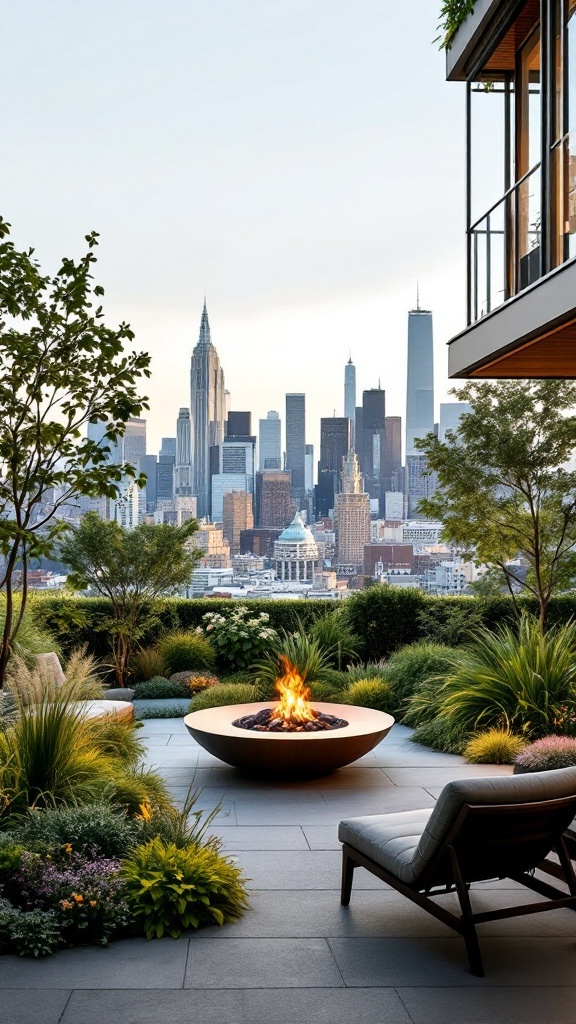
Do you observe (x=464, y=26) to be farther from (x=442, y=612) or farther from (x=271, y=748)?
(x=442, y=612)

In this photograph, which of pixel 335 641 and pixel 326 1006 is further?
pixel 335 641

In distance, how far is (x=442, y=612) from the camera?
13.0m

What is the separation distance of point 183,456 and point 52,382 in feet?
58.7

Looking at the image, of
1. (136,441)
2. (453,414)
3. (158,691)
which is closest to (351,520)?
(136,441)

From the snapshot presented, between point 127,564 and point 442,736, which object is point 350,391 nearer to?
point 127,564

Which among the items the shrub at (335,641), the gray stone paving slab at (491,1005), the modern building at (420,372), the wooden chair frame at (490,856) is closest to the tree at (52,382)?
the wooden chair frame at (490,856)

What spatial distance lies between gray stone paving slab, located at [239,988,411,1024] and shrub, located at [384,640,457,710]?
6398mm

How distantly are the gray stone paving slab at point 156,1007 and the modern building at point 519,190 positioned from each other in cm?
407

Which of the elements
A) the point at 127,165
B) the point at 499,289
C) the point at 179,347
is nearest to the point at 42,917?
the point at 499,289

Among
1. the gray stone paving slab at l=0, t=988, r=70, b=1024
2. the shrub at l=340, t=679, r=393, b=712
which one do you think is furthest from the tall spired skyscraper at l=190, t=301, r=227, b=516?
the gray stone paving slab at l=0, t=988, r=70, b=1024

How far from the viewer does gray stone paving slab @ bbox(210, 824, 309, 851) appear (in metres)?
5.84

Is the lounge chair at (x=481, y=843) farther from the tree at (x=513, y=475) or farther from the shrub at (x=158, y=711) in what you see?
the tree at (x=513, y=475)

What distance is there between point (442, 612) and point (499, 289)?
19.5ft

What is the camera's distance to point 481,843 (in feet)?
13.6
